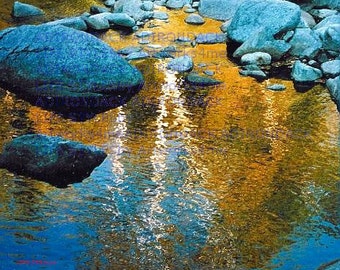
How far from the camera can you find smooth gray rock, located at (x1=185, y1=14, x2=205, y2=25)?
12.3m

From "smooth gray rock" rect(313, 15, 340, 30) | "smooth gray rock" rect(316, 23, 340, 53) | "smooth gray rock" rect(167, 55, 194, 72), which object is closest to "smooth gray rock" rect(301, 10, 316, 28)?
"smooth gray rock" rect(313, 15, 340, 30)

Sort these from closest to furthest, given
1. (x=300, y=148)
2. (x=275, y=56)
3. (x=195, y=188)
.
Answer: (x=195, y=188), (x=300, y=148), (x=275, y=56)

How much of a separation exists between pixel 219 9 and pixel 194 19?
2.64ft

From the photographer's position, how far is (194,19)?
12.4 m

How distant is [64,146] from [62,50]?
288 cm

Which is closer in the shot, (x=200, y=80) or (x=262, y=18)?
(x=200, y=80)

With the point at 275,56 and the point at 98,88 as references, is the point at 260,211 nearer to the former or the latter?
the point at 98,88

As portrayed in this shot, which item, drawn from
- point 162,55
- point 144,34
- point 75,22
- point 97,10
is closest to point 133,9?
point 97,10

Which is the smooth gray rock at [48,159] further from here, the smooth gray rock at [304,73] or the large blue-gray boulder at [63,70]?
the smooth gray rock at [304,73]

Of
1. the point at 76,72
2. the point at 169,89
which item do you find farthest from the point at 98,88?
the point at 169,89

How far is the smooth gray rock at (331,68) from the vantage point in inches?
385

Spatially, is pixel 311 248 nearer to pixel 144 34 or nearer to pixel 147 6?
pixel 144 34

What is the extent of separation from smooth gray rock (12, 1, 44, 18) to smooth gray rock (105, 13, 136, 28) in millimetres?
1366

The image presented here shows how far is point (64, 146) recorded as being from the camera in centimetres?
613
